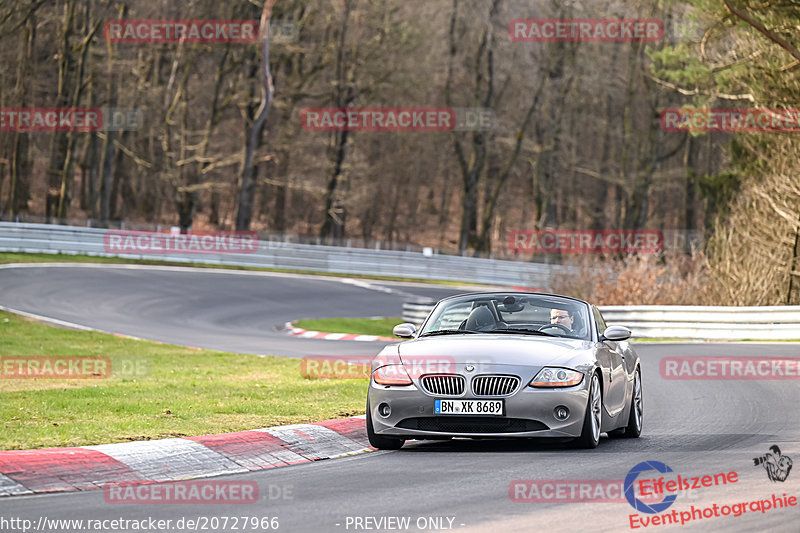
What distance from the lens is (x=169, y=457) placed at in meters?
8.81

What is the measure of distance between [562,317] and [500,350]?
1.45 meters

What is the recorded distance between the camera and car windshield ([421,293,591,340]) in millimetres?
11094

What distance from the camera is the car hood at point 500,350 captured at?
994 centimetres

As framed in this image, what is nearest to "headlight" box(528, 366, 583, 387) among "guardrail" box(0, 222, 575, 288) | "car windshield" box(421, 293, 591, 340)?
"car windshield" box(421, 293, 591, 340)

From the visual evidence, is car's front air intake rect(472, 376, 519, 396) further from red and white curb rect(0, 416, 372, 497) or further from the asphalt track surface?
red and white curb rect(0, 416, 372, 497)

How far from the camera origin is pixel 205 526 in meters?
6.68

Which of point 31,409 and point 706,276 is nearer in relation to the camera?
point 31,409

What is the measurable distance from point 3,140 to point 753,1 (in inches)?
1731

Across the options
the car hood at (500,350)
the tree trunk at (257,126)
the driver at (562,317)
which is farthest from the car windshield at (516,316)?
the tree trunk at (257,126)

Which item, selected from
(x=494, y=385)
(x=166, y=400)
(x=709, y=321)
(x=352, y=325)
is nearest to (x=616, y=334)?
(x=494, y=385)

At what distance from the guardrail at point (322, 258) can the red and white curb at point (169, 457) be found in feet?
85.5

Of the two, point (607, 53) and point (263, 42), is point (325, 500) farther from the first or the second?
point (607, 53)

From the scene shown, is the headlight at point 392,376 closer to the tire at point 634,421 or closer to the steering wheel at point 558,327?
the steering wheel at point 558,327

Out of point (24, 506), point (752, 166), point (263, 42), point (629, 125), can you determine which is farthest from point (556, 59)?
point (24, 506)
